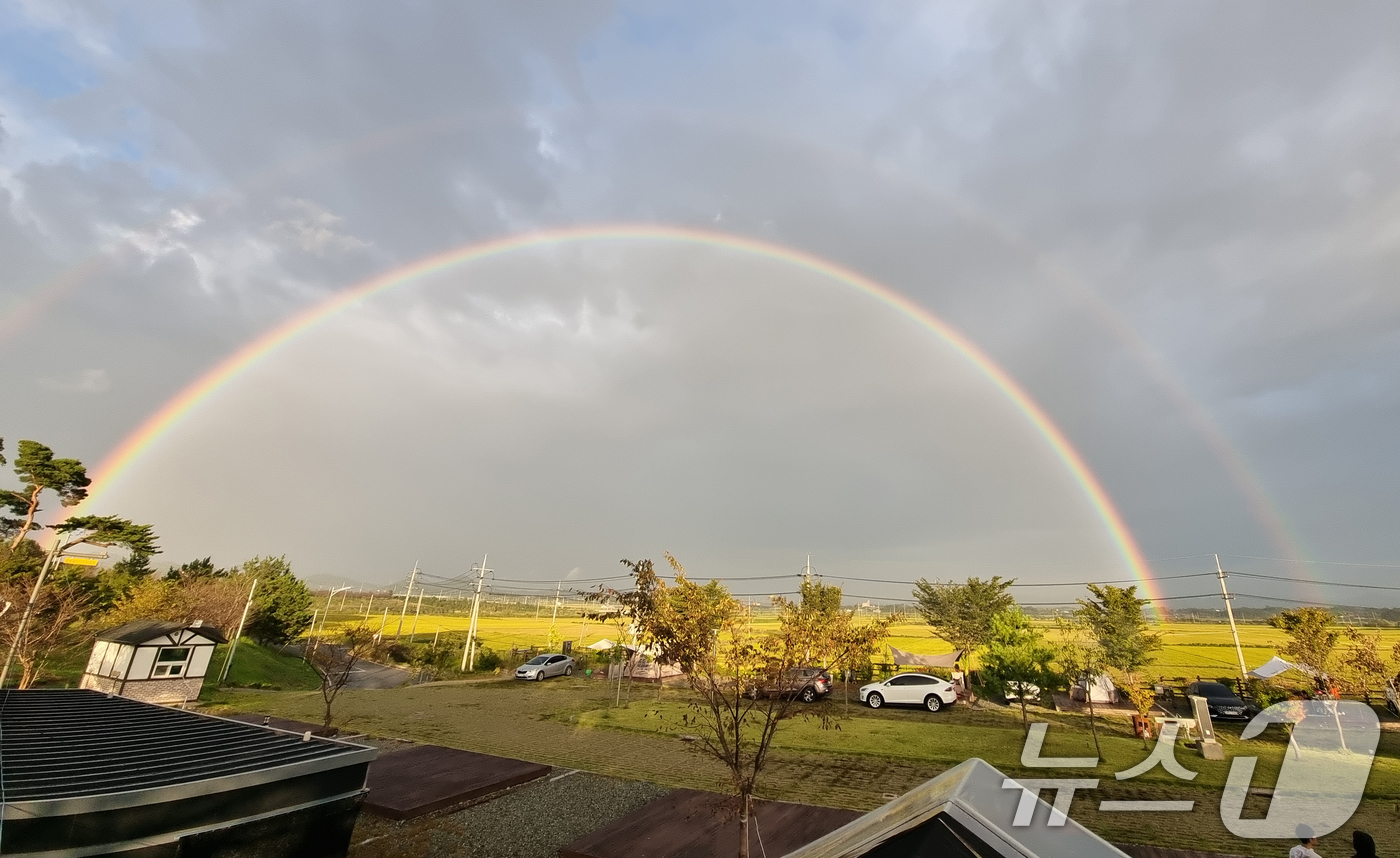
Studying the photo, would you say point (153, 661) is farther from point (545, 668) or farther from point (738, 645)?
point (738, 645)

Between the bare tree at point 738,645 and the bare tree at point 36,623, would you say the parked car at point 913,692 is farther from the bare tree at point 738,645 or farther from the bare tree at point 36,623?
the bare tree at point 36,623

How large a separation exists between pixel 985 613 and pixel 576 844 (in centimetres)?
3546

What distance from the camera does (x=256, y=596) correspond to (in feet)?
147

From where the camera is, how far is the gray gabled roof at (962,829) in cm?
194

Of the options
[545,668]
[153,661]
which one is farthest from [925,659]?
[153,661]

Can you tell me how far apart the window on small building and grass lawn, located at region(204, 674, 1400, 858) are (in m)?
2.52

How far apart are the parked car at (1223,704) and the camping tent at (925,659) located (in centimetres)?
1376

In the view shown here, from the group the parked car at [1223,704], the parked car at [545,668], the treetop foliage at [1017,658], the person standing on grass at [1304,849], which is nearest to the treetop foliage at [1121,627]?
the parked car at [1223,704]

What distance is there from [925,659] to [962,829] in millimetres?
43394

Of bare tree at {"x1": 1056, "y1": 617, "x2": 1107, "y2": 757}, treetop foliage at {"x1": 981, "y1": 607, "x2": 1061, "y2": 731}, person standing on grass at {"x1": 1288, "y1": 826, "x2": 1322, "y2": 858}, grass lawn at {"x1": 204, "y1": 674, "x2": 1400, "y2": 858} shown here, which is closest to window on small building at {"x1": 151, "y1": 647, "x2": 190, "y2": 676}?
grass lawn at {"x1": 204, "y1": 674, "x2": 1400, "y2": 858}

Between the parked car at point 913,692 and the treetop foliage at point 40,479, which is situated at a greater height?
the treetop foliage at point 40,479

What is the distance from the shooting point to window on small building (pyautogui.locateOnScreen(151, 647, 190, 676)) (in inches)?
912

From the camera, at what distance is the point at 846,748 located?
1766 centimetres

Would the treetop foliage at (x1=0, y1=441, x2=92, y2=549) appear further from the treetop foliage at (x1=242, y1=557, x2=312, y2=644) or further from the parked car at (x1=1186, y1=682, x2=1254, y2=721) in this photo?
the parked car at (x1=1186, y1=682, x2=1254, y2=721)
